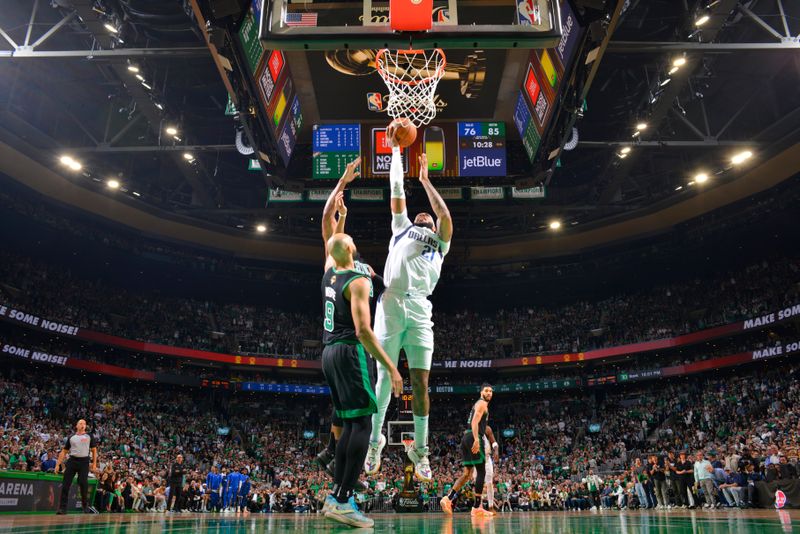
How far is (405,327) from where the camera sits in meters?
5.89

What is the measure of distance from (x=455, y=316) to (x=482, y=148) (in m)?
23.6

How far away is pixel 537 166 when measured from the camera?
14.6 metres

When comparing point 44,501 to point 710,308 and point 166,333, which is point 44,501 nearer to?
point 166,333

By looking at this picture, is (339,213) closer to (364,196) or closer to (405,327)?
(405,327)

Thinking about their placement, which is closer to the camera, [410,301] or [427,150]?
[410,301]

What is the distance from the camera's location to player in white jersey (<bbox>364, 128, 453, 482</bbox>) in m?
5.86

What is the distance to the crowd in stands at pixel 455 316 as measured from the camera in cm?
2758

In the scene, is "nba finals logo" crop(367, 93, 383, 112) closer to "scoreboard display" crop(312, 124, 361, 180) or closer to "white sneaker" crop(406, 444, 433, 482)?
"scoreboard display" crop(312, 124, 361, 180)

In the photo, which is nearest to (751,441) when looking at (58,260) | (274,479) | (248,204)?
(274,479)

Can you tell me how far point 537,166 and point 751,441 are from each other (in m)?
13.3

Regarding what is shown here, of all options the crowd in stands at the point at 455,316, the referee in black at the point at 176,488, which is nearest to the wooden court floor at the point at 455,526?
the referee in black at the point at 176,488

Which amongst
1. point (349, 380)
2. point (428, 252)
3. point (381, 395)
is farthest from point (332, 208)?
point (381, 395)

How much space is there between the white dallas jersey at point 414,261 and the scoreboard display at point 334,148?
8.98 m

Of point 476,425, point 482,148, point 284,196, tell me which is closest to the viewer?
point 476,425
